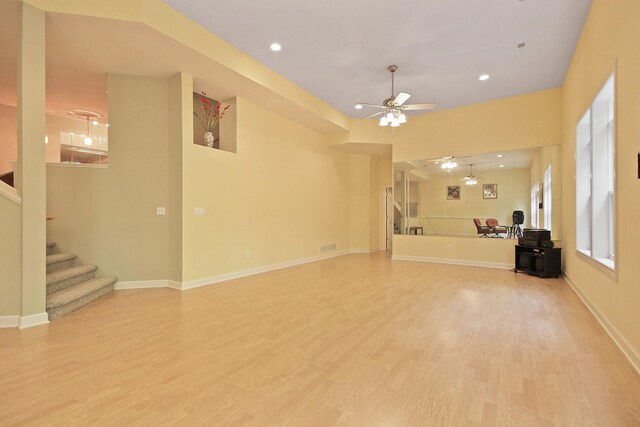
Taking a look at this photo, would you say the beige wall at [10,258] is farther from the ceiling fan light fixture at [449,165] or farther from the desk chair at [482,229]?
the desk chair at [482,229]

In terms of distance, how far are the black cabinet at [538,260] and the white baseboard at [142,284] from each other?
22.0 feet

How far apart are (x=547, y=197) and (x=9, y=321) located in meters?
9.08

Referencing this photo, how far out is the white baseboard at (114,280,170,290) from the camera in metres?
4.88

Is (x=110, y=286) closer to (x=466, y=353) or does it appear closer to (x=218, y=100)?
(x=218, y=100)

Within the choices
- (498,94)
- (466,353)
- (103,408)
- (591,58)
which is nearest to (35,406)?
(103,408)

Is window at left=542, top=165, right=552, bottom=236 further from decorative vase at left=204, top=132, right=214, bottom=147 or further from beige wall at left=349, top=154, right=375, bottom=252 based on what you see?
decorative vase at left=204, top=132, right=214, bottom=147

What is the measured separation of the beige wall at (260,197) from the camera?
16.8 ft

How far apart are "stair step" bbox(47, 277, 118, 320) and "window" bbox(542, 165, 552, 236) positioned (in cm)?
830

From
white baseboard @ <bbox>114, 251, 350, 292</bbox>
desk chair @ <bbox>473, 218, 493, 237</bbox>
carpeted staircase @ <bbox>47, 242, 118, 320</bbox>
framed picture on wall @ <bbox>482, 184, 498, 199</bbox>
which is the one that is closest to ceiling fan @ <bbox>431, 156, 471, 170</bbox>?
framed picture on wall @ <bbox>482, 184, 498, 199</bbox>

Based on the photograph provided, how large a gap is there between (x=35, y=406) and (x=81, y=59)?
4.68 m

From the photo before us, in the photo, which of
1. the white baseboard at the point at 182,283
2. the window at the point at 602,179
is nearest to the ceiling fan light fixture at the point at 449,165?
the window at the point at 602,179

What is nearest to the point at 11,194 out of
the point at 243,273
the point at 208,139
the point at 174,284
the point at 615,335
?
the point at 174,284

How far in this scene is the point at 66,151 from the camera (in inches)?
272

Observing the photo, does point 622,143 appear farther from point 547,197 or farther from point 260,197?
point 260,197
